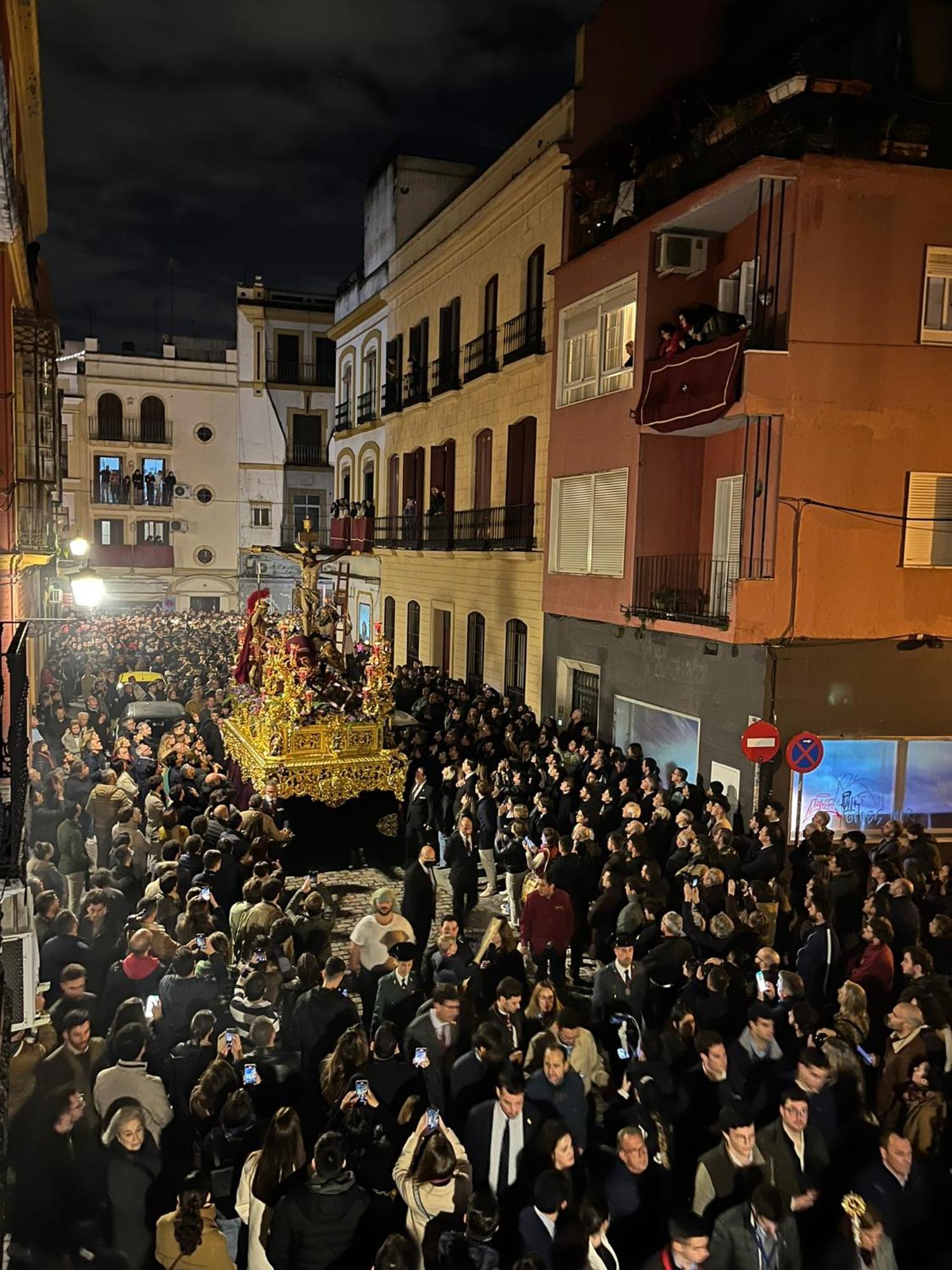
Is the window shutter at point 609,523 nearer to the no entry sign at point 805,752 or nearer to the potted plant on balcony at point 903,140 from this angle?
the no entry sign at point 805,752

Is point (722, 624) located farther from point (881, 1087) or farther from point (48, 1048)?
point (48, 1048)

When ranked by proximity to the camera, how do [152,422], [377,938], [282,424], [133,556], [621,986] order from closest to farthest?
[621,986] < [377,938] < [133,556] < [152,422] < [282,424]

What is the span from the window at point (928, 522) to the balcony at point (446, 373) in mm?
13155

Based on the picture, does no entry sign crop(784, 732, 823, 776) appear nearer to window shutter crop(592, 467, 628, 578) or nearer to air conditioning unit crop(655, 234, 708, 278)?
window shutter crop(592, 467, 628, 578)

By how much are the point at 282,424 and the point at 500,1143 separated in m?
40.8

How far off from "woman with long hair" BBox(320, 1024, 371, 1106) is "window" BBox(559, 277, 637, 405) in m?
12.8

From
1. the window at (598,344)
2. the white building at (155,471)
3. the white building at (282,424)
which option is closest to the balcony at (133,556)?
the white building at (155,471)

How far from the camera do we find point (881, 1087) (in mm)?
6406

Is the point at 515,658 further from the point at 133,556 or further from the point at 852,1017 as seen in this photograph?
the point at 133,556

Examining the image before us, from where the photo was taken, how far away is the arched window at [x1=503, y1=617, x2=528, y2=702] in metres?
21.3

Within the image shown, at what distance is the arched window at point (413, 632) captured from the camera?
92.2 feet

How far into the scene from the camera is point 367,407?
3250 cm

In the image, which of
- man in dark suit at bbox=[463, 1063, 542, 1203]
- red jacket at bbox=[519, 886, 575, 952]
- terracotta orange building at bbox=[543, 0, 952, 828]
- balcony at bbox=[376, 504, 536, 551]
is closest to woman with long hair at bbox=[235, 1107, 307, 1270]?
man in dark suit at bbox=[463, 1063, 542, 1203]

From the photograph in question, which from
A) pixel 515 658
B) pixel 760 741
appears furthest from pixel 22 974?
pixel 515 658
